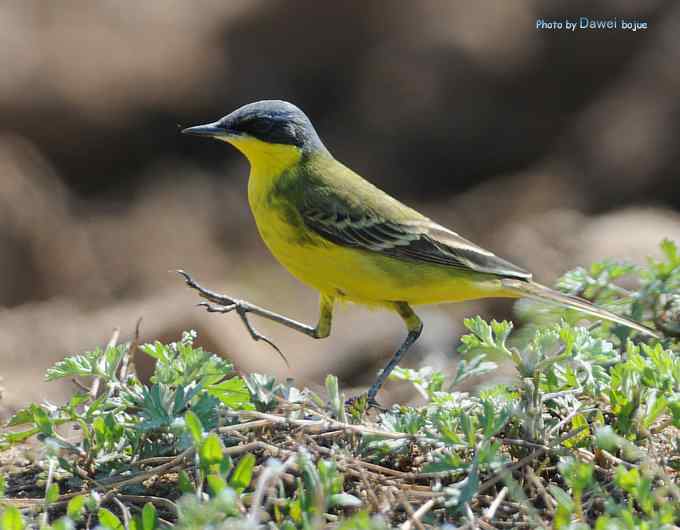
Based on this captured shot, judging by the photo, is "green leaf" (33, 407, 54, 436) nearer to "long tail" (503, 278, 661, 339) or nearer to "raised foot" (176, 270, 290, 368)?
"raised foot" (176, 270, 290, 368)

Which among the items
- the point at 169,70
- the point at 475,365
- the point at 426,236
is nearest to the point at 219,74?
the point at 169,70

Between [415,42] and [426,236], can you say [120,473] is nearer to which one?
[426,236]

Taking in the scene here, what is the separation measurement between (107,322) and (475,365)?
A: 458 cm

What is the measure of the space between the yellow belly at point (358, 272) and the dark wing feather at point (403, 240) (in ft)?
0.12

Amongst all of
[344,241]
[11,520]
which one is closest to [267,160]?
[344,241]

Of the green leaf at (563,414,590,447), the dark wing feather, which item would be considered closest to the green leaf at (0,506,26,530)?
the green leaf at (563,414,590,447)

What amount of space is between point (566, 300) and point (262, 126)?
1596 millimetres

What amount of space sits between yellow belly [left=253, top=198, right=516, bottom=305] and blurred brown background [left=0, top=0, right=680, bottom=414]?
290 cm

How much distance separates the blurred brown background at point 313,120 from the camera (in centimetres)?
794

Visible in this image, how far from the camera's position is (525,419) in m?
3.11

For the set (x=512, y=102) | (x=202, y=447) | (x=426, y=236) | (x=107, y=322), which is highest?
(x=512, y=102)

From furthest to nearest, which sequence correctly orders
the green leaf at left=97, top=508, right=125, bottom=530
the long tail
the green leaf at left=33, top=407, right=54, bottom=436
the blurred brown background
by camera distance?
1. the blurred brown background
2. the long tail
3. the green leaf at left=33, top=407, right=54, bottom=436
4. the green leaf at left=97, top=508, right=125, bottom=530

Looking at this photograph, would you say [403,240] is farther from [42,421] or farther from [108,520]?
[108,520]

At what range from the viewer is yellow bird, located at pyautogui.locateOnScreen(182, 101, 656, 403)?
4.33 m
